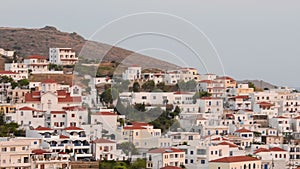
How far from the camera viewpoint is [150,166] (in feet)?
94.3

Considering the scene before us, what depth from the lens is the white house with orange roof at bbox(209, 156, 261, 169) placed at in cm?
2781

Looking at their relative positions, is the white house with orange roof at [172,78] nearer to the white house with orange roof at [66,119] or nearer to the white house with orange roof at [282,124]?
the white house with orange roof at [282,124]

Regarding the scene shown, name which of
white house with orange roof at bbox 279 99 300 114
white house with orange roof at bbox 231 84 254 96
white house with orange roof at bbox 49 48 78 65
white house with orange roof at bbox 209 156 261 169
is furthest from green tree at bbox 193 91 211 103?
white house with orange roof at bbox 209 156 261 169

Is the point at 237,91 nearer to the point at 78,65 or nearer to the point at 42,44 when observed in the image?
the point at 78,65

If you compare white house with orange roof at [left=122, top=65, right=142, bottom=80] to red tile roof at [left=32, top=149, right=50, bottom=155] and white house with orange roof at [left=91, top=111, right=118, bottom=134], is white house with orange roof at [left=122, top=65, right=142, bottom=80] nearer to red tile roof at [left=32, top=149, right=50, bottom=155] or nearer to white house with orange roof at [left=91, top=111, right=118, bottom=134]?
white house with orange roof at [left=91, top=111, right=118, bottom=134]

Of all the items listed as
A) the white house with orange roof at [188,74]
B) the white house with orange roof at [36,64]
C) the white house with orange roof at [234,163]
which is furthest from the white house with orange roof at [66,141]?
the white house with orange roof at [36,64]

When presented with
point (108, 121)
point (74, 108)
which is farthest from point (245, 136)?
point (74, 108)

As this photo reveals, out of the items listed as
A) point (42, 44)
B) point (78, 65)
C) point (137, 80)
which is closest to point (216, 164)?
point (137, 80)

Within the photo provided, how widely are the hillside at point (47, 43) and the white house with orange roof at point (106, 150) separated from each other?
31467 mm

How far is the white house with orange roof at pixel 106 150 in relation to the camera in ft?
99.8

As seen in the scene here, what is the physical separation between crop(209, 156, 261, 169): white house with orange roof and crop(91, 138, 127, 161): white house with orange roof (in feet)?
11.5

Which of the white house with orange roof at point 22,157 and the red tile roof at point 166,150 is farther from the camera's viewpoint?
the red tile roof at point 166,150

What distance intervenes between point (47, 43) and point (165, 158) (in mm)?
43566

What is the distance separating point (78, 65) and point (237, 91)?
9.01 m
